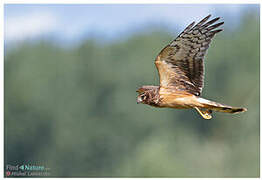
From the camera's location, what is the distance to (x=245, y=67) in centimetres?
4828

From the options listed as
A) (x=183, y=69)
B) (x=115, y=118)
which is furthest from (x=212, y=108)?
(x=115, y=118)

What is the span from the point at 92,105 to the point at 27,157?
6490 mm

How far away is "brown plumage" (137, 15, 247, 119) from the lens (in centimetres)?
837

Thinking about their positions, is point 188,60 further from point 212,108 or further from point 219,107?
point 219,107

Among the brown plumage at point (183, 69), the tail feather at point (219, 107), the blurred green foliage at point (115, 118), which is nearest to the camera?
the tail feather at point (219, 107)

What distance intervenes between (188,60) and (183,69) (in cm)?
13

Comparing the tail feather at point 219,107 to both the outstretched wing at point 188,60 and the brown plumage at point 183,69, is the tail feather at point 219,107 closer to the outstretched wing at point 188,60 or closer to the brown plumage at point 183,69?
the brown plumage at point 183,69

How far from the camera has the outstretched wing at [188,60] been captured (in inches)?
331

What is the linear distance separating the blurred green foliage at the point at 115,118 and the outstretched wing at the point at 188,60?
82.4 feet

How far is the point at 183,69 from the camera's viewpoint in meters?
8.53

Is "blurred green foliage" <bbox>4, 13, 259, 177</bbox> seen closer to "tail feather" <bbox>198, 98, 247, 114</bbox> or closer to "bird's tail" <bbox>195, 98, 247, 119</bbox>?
"bird's tail" <bbox>195, 98, 247, 119</bbox>

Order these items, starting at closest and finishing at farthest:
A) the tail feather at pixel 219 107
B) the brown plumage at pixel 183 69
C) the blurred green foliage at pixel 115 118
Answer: the tail feather at pixel 219 107 → the brown plumage at pixel 183 69 → the blurred green foliage at pixel 115 118

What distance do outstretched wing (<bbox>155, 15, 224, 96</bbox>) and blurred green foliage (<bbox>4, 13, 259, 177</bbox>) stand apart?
2513cm

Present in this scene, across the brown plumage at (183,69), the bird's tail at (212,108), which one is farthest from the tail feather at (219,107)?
the brown plumage at (183,69)
